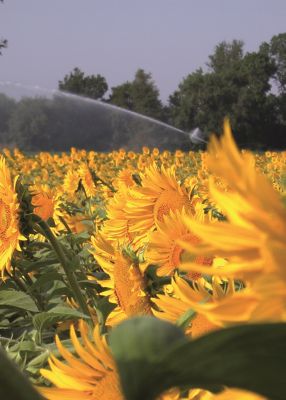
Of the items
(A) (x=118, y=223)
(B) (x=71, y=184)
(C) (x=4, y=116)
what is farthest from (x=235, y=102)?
(A) (x=118, y=223)

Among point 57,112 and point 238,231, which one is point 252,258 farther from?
point 57,112

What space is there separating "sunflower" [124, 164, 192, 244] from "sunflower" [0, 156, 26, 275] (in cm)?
20

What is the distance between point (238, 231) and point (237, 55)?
4046cm

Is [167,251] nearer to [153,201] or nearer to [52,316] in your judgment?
[52,316]

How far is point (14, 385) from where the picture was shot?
22cm

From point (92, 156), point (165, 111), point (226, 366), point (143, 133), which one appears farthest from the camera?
point (165, 111)

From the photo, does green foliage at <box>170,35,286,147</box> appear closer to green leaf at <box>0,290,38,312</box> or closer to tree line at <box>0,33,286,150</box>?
tree line at <box>0,33,286,150</box>

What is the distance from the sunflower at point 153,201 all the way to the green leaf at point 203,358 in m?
0.98

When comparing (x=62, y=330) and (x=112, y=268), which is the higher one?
(x=112, y=268)

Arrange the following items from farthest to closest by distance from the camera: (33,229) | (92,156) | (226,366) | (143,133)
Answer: (143,133) < (92,156) < (33,229) < (226,366)

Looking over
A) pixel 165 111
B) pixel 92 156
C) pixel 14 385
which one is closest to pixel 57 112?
pixel 92 156

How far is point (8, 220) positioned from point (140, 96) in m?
36.1

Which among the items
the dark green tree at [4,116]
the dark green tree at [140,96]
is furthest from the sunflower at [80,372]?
the dark green tree at [140,96]

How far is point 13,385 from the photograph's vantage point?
0.22 metres
